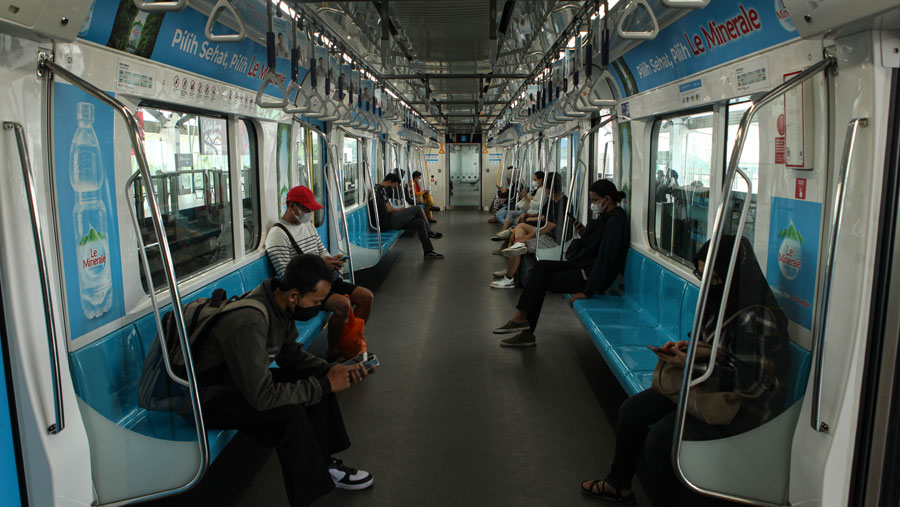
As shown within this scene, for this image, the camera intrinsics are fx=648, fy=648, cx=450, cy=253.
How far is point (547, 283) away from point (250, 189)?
9.33 ft

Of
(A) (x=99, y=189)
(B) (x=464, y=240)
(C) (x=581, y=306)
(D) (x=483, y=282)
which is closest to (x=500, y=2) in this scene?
(C) (x=581, y=306)

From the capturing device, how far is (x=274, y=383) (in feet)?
10.2

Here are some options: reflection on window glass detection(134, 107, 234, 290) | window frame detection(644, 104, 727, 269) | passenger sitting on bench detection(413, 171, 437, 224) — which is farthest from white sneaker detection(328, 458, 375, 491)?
passenger sitting on bench detection(413, 171, 437, 224)

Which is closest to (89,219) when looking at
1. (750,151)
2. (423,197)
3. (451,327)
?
(750,151)

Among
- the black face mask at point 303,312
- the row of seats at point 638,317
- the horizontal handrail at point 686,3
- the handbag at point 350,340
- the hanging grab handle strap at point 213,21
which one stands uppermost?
the hanging grab handle strap at point 213,21

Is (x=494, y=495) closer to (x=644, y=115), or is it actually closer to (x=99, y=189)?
(x=99, y=189)

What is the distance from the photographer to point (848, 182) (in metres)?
2.23

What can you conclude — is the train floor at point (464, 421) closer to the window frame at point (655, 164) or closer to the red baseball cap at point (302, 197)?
the window frame at point (655, 164)

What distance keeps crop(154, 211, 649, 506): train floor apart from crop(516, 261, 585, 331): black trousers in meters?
0.38

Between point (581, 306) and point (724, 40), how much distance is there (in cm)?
248

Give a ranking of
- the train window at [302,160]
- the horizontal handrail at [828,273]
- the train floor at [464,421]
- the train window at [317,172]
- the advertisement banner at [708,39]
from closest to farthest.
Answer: the horizontal handrail at [828,273], the advertisement banner at [708,39], the train floor at [464,421], the train window at [302,160], the train window at [317,172]

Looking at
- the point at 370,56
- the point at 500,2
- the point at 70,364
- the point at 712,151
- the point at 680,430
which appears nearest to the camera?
the point at 680,430

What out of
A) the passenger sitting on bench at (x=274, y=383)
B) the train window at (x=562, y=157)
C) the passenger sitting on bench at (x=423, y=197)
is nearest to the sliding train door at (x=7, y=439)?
the passenger sitting on bench at (x=274, y=383)

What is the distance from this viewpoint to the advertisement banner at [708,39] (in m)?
3.26
